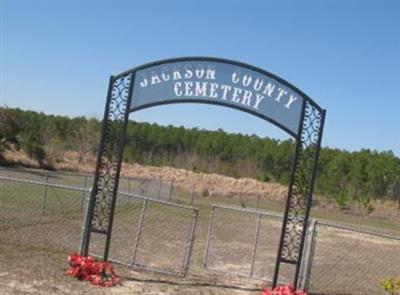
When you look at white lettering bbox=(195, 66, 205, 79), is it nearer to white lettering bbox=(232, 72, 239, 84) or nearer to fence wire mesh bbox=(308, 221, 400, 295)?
white lettering bbox=(232, 72, 239, 84)

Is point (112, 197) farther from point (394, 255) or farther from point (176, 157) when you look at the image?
point (176, 157)

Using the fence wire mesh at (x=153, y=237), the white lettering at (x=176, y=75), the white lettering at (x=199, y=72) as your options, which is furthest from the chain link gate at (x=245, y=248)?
the white lettering at (x=176, y=75)

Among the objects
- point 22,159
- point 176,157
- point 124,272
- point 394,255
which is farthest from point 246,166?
point 124,272

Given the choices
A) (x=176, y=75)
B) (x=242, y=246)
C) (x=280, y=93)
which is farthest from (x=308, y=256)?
(x=242, y=246)

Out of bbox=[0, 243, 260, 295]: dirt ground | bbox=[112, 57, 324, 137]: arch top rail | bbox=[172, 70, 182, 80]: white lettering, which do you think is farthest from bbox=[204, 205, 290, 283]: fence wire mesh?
bbox=[172, 70, 182, 80]: white lettering

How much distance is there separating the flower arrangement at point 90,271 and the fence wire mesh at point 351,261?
434cm

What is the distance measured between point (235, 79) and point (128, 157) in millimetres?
62348

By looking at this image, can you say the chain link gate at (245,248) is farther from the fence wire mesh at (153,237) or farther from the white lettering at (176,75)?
the white lettering at (176,75)

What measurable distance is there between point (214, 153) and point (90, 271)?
2886 inches

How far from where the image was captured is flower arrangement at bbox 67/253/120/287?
33.8 ft

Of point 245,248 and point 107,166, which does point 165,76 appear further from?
point 245,248

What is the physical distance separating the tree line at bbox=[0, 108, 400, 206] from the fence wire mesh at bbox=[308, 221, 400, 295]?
26004 mm

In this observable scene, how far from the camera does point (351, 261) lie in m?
18.8

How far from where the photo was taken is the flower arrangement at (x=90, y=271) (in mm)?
10289
